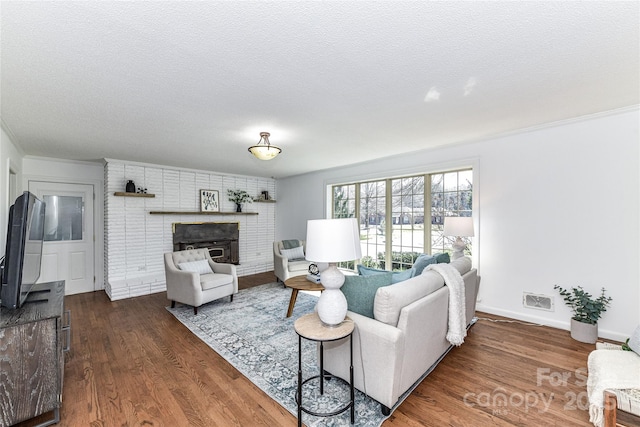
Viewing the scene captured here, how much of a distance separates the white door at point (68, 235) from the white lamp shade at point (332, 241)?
5.02m

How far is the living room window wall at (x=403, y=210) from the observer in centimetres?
402

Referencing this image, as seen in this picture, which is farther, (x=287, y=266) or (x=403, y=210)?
(x=287, y=266)

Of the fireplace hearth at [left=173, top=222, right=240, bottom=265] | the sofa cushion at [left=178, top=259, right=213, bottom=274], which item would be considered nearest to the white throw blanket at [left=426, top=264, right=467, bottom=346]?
the sofa cushion at [left=178, top=259, right=213, bottom=274]

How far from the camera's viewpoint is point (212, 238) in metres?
5.73

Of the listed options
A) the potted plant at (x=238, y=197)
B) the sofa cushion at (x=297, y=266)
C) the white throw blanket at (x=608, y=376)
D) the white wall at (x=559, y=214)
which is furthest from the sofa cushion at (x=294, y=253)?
the white throw blanket at (x=608, y=376)

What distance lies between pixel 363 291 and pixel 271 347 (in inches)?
51.1

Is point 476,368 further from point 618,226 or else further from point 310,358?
point 618,226

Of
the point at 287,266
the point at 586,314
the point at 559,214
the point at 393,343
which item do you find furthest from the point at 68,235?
the point at 586,314

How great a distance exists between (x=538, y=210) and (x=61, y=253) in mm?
7101

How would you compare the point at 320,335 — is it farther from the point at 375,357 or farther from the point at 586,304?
the point at 586,304

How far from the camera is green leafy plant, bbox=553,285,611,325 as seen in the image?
2.67 meters

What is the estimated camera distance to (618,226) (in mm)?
2682

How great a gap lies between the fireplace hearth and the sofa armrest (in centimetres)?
441

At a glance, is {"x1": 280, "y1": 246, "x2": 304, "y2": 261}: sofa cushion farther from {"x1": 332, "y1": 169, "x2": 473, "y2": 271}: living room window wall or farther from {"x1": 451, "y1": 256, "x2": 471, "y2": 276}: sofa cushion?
{"x1": 451, "y1": 256, "x2": 471, "y2": 276}: sofa cushion
